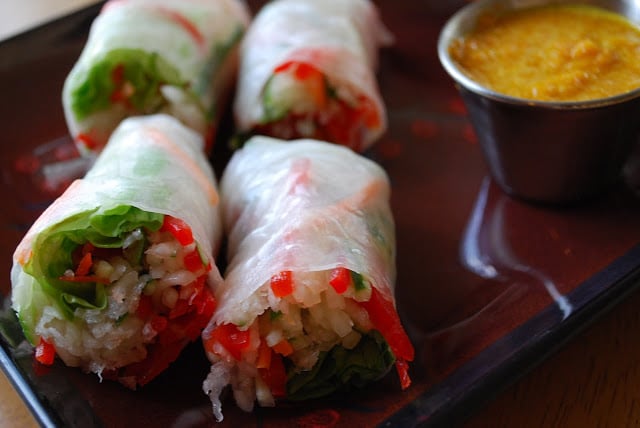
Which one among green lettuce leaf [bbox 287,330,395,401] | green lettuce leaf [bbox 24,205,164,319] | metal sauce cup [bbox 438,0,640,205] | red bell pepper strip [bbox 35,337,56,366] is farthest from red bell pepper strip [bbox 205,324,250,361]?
metal sauce cup [bbox 438,0,640,205]

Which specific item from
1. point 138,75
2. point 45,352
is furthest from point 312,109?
point 45,352

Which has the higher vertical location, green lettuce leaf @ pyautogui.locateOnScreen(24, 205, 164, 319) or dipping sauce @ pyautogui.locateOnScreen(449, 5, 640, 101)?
green lettuce leaf @ pyautogui.locateOnScreen(24, 205, 164, 319)

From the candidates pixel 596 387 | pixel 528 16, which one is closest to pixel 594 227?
pixel 596 387

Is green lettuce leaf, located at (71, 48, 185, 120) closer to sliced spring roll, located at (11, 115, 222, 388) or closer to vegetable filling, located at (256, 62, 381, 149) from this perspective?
vegetable filling, located at (256, 62, 381, 149)

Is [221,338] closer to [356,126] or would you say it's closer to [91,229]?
[91,229]

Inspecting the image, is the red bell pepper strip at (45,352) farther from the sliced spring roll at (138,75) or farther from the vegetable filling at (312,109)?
the vegetable filling at (312,109)

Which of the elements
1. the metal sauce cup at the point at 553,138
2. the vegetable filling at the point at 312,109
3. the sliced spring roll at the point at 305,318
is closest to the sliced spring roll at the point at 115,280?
the sliced spring roll at the point at 305,318

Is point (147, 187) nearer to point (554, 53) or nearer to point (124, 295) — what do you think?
point (124, 295)
